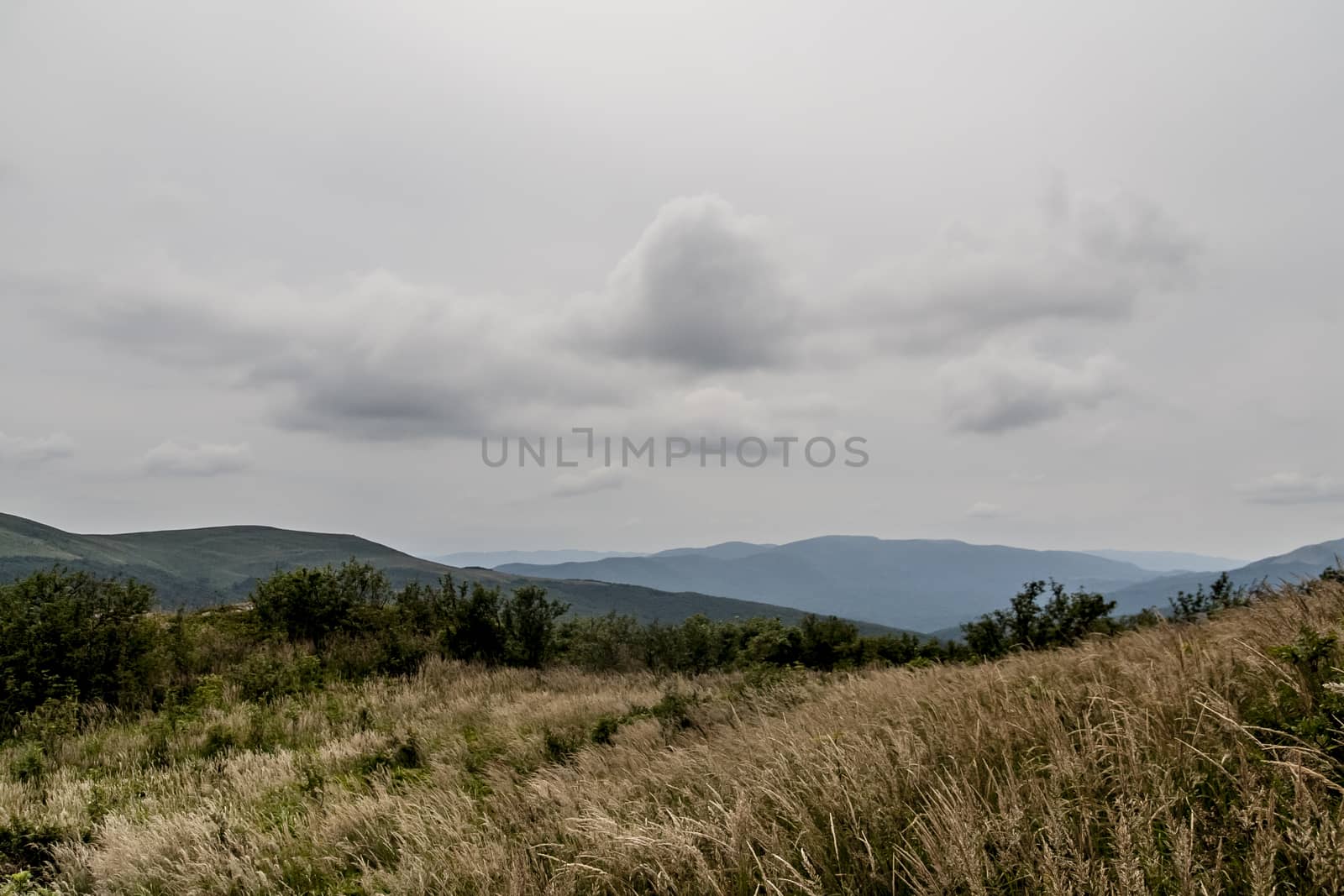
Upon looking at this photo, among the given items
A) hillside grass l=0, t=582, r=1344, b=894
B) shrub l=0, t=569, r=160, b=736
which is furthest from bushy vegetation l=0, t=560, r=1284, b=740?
hillside grass l=0, t=582, r=1344, b=894

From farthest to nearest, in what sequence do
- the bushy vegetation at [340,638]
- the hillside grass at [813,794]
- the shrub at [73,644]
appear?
the bushy vegetation at [340,638] < the shrub at [73,644] < the hillside grass at [813,794]

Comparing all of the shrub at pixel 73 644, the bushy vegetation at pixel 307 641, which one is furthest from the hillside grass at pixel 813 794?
the bushy vegetation at pixel 307 641

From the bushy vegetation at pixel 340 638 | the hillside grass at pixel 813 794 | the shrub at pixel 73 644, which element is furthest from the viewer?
the bushy vegetation at pixel 340 638

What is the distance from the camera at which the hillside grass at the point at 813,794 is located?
2.97 meters

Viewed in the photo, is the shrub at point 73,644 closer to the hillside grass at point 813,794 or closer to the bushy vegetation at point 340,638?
the bushy vegetation at point 340,638

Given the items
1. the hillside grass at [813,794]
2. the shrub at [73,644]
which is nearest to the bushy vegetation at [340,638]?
the shrub at [73,644]

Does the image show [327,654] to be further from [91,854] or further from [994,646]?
[994,646]

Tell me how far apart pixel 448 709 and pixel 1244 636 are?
41.2 feet

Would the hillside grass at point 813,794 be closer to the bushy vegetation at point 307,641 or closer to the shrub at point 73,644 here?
the shrub at point 73,644

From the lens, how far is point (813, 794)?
4414mm

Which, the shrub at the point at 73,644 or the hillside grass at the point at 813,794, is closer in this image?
the hillside grass at the point at 813,794

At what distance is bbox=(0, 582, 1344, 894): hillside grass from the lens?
2.97 meters

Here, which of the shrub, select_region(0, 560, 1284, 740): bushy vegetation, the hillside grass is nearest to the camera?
→ the hillside grass

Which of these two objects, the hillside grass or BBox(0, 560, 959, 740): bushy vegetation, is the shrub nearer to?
BBox(0, 560, 959, 740): bushy vegetation
